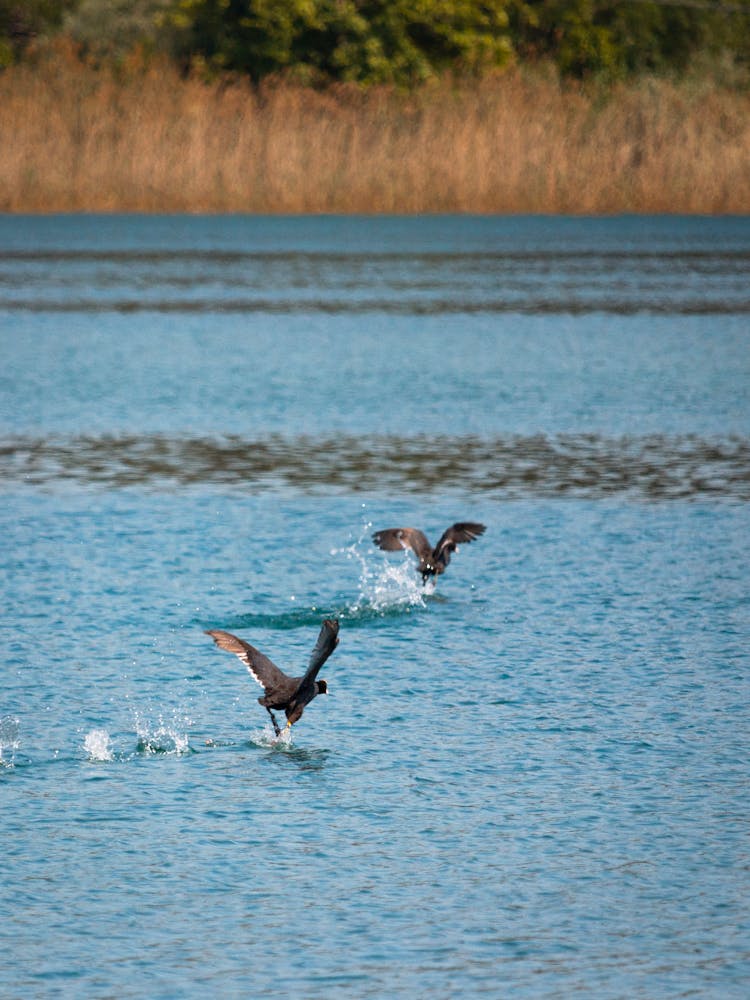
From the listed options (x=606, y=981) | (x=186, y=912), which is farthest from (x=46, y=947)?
(x=606, y=981)

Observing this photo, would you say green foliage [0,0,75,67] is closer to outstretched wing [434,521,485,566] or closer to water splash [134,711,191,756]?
outstretched wing [434,521,485,566]

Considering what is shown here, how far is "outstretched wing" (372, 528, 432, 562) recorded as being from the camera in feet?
28.8

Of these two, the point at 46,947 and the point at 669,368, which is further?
the point at 669,368

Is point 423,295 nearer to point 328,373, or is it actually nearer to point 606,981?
point 328,373

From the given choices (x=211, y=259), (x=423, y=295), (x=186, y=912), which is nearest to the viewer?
(x=186, y=912)

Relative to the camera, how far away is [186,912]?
17.4 feet

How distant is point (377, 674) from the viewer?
7.91m

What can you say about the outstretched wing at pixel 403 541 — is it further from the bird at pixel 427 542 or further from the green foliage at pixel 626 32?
the green foliage at pixel 626 32

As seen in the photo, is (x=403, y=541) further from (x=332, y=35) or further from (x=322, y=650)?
(x=332, y=35)

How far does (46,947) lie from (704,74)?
40203 millimetres

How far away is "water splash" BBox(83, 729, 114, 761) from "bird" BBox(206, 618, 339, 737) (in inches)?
22.2

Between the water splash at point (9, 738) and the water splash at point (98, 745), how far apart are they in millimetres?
239

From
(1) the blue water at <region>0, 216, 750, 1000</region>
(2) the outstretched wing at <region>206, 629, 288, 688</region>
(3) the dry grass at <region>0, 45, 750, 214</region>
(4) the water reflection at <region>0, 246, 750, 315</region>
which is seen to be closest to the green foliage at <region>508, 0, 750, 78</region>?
(3) the dry grass at <region>0, 45, 750, 214</region>

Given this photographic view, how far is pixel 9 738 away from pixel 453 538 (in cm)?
267
